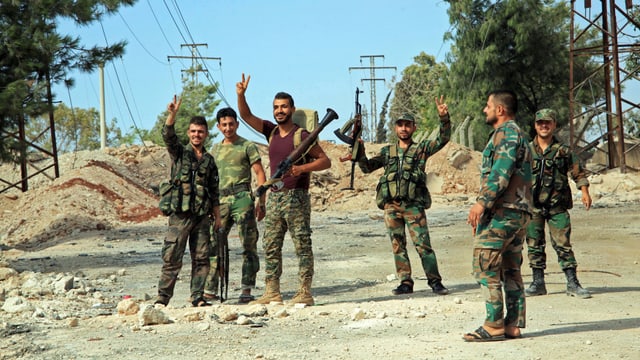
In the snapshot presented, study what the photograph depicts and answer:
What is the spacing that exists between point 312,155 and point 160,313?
1969 mm

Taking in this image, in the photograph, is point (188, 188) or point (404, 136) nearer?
point (188, 188)

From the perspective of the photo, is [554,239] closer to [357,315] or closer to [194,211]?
[357,315]

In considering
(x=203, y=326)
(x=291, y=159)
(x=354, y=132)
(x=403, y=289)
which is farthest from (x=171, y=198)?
(x=403, y=289)

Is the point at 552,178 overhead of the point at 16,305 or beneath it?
overhead

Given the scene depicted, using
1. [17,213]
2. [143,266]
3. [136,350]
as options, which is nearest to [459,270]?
[143,266]

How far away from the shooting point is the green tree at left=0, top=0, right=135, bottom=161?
1465 cm

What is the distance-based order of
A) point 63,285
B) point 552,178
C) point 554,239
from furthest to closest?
point 63,285, point 554,239, point 552,178

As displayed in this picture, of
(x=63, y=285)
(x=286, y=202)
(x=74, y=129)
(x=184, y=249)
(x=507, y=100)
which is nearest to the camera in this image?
(x=507, y=100)

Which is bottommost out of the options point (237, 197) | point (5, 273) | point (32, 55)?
point (5, 273)

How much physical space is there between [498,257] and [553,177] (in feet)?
7.90

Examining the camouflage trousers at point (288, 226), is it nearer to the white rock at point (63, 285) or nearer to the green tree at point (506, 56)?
the white rock at point (63, 285)

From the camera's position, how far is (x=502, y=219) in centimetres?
560

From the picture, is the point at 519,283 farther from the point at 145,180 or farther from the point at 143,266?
the point at 145,180

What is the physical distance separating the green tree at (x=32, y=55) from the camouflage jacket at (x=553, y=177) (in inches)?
377
